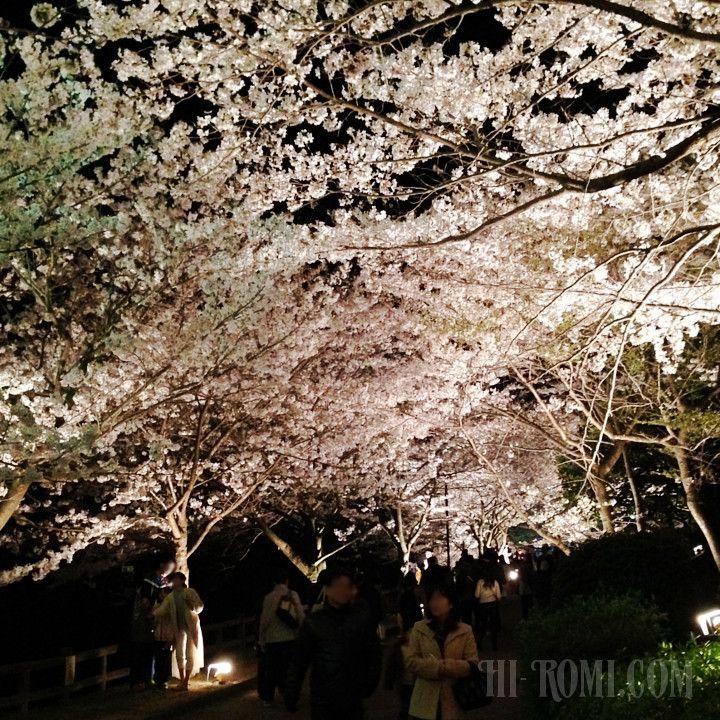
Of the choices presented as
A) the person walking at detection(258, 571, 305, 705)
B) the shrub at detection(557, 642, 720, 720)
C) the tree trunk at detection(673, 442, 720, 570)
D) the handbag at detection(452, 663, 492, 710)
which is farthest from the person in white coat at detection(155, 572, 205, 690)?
the tree trunk at detection(673, 442, 720, 570)

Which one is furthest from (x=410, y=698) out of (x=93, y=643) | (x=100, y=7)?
(x=93, y=643)

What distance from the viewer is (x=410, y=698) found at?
4.75m

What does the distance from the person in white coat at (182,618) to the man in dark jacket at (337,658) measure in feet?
23.2

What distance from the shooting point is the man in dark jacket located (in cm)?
424

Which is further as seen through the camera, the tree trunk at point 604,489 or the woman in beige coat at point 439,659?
the tree trunk at point 604,489

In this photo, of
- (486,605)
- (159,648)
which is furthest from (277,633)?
(486,605)

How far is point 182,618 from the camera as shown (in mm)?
11125

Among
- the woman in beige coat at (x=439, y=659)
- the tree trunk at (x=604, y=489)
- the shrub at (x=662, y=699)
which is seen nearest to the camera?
the shrub at (x=662, y=699)

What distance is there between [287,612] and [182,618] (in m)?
2.43

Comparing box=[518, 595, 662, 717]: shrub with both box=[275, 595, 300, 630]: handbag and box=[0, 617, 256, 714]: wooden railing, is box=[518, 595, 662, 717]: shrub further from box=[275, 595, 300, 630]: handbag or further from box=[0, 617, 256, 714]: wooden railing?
box=[0, 617, 256, 714]: wooden railing

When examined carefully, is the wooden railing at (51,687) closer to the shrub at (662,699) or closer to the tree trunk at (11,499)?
the tree trunk at (11,499)

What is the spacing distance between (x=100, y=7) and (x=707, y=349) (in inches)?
395

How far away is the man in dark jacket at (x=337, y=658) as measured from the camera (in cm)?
424

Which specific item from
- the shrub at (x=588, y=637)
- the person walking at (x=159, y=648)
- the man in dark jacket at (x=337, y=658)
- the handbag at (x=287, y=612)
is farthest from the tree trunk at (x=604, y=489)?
the man in dark jacket at (x=337, y=658)
